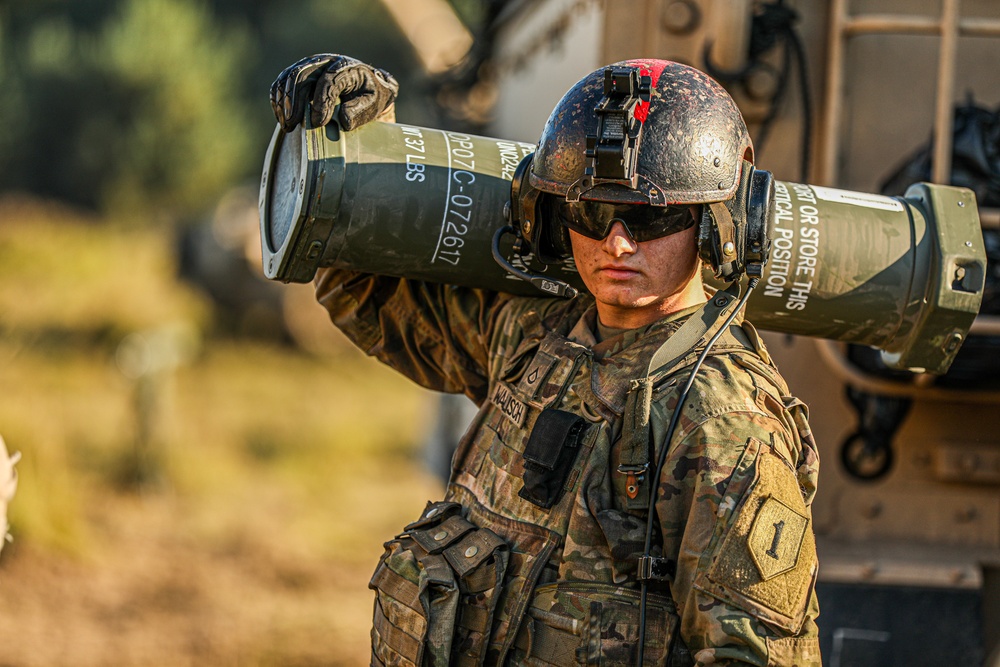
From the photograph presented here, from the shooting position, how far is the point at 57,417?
310 inches

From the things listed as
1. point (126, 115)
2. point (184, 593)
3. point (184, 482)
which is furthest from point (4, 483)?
point (126, 115)

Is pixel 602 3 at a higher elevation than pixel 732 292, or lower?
higher

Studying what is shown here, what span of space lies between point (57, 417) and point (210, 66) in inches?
333

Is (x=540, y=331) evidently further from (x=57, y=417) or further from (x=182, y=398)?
(x=182, y=398)

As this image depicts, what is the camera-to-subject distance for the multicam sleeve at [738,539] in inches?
71.2

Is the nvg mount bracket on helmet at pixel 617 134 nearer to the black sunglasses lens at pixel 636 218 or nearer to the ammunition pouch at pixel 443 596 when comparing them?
the black sunglasses lens at pixel 636 218

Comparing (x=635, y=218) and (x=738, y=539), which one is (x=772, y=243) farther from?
(x=738, y=539)

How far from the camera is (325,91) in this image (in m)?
2.29

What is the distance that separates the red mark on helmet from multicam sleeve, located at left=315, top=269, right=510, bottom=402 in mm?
639

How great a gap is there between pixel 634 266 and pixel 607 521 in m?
0.44

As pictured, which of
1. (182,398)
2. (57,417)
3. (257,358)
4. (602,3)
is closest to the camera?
(602,3)

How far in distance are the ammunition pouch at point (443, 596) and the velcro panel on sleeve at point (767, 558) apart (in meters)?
0.42

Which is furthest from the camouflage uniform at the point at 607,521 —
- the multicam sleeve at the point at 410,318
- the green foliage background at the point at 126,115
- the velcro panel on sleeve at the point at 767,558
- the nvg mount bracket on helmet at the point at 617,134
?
the green foliage background at the point at 126,115

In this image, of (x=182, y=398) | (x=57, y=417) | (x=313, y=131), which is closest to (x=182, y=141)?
(x=182, y=398)
